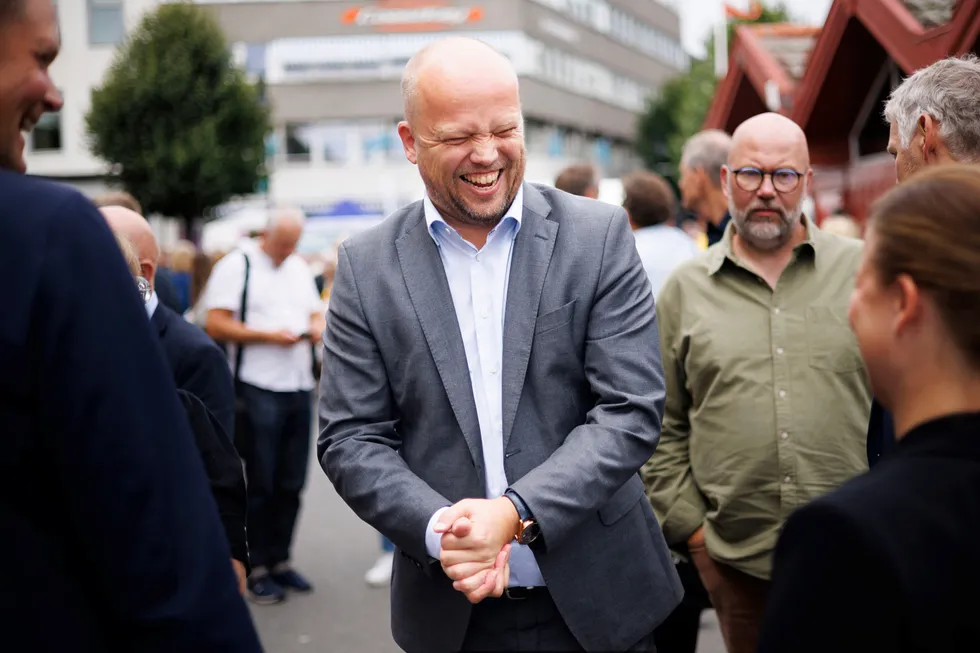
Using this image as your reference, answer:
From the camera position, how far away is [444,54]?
110 inches

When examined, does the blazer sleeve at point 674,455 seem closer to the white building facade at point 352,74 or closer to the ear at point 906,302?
the ear at point 906,302

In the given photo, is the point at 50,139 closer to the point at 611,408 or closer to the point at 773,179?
the point at 773,179

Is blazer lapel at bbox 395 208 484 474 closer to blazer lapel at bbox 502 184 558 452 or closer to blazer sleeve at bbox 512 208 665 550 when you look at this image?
blazer lapel at bbox 502 184 558 452

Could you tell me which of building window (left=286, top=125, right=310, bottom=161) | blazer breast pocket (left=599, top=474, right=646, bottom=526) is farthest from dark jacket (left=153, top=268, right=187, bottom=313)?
building window (left=286, top=125, right=310, bottom=161)

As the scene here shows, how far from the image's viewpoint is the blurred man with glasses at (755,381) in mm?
3713

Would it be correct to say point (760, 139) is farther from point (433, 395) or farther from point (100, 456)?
point (100, 456)

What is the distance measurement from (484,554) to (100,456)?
3.55ft

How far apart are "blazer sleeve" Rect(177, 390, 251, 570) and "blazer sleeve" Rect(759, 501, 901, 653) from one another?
172cm

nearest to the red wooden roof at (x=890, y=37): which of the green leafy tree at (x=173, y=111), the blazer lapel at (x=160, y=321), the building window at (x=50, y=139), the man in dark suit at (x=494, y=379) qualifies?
the man in dark suit at (x=494, y=379)

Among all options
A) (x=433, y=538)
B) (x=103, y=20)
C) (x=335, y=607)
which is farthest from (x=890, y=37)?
(x=103, y=20)

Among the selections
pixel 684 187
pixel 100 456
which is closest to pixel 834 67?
pixel 684 187

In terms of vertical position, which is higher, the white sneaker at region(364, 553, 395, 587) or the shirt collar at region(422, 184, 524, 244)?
the shirt collar at region(422, 184, 524, 244)

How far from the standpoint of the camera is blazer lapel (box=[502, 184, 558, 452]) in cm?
273

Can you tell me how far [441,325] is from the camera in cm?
278
